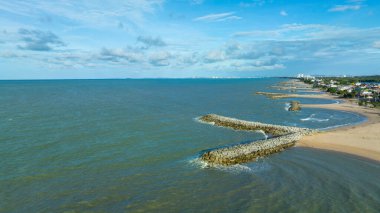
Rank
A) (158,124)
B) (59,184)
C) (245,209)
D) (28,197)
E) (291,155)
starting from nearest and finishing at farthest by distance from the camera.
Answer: (245,209), (28,197), (59,184), (291,155), (158,124)

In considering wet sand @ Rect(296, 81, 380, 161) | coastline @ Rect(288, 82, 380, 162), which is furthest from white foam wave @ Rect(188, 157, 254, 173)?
wet sand @ Rect(296, 81, 380, 161)

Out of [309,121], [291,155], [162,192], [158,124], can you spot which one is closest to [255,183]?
[162,192]

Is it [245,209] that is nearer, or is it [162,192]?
[245,209]

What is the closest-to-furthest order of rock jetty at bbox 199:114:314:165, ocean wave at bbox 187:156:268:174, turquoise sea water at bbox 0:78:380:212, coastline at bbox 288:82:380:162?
turquoise sea water at bbox 0:78:380:212 → ocean wave at bbox 187:156:268:174 → rock jetty at bbox 199:114:314:165 → coastline at bbox 288:82:380:162

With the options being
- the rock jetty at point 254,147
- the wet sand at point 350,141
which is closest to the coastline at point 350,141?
the wet sand at point 350,141

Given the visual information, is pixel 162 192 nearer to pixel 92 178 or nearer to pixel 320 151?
pixel 92 178

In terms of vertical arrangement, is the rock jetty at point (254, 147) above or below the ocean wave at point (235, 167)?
above

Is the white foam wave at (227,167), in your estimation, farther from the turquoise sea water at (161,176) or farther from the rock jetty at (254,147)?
the rock jetty at (254,147)

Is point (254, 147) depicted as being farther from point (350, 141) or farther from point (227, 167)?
point (350, 141)

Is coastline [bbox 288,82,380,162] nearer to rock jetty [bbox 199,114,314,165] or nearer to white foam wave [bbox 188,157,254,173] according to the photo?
rock jetty [bbox 199,114,314,165]
